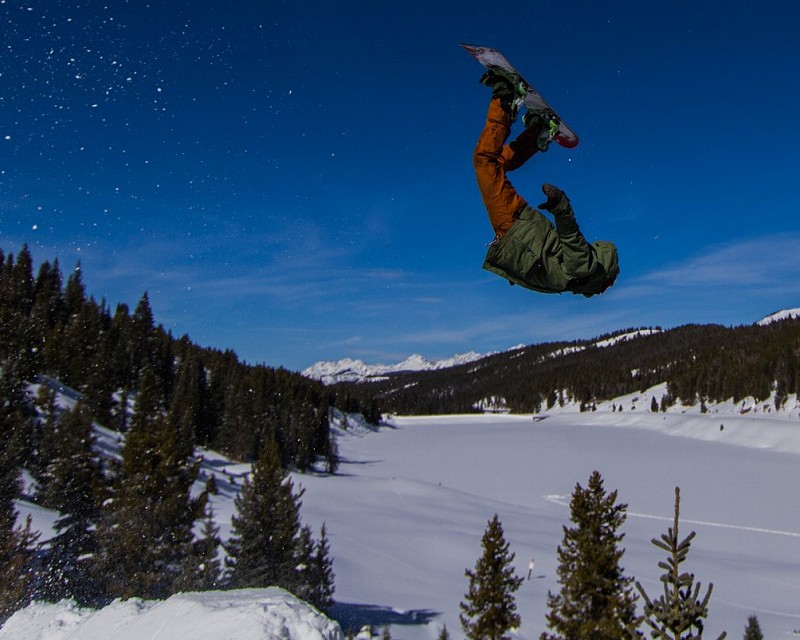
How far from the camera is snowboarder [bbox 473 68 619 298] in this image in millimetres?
5570

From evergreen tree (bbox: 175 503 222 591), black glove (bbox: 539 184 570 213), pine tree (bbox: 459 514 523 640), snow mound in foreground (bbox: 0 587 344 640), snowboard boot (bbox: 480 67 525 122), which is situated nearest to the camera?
black glove (bbox: 539 184 570 213)

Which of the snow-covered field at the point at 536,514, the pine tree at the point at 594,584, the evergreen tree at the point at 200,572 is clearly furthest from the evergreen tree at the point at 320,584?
the pine tree at the point at 594,584

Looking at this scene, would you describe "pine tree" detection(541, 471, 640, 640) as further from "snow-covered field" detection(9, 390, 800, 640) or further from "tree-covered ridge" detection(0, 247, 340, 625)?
"tree-covered ridge" detection(0, 247, 340, 625)

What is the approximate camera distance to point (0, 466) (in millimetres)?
22609

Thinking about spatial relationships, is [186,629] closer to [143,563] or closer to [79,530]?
[143,563]

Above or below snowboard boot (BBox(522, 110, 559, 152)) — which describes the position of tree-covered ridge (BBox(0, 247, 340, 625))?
below

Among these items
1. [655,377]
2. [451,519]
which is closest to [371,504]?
[451,519]

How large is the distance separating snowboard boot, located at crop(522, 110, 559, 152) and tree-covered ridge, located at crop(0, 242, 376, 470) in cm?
4771

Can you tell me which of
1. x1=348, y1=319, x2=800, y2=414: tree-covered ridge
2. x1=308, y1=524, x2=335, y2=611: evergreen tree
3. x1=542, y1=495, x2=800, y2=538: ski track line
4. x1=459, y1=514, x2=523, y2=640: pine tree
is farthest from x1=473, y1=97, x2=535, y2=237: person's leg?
x1=348, y1=319, x2=800, y2=414: tree-covered ridge

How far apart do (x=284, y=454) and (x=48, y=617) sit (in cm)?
6157

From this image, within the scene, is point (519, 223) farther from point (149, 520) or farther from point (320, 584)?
point (320, 584)

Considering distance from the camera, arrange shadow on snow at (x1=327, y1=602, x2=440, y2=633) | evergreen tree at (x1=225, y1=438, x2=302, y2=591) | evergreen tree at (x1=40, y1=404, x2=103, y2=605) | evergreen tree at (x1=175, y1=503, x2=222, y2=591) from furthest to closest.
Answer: shadow on snow at (x1=327, y1=602, x2=440, y2=633), evergreen tree at (x1=225, y1=438, x2=302, y2=591), evergreen tree at (x1=40, y1=404, x2=103, y2=605), evergreen tree at (x1=175, y1=503, x2=222, y2=591)

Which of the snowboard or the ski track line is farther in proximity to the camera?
the ski track line

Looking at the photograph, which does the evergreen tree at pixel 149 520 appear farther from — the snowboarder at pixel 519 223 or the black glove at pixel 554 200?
the black glove at pixel 554 200
